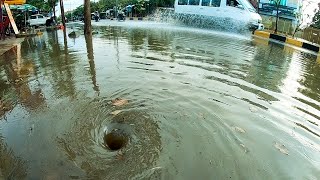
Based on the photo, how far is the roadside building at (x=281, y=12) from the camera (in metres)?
26.0

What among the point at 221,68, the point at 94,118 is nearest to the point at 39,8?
the point at 221,68

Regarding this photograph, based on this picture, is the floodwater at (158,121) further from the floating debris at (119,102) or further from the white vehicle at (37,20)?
the white vehicle at (37,20)

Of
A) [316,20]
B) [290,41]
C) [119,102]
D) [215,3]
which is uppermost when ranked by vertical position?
[215,3]

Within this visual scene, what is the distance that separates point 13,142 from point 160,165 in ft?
7.91

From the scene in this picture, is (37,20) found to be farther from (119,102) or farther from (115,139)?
(115,139)

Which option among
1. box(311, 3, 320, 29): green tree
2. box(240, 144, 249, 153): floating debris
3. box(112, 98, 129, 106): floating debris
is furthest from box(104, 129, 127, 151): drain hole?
box(311, 3, 320, 29): green tree

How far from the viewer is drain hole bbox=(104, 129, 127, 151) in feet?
15.6

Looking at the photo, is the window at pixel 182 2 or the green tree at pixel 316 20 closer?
the green tree at pixel 316 20

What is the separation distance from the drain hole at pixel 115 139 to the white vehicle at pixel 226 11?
21677 millimetres

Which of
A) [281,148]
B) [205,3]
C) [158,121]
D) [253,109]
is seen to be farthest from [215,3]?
[281,148]

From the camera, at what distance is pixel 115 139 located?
4.96 metres

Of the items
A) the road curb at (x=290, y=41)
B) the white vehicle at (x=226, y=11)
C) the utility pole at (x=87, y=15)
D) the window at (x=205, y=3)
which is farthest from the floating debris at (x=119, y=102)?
the window at (x=205, y=3)

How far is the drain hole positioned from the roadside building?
23096mm

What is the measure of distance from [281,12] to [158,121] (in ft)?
94.5
